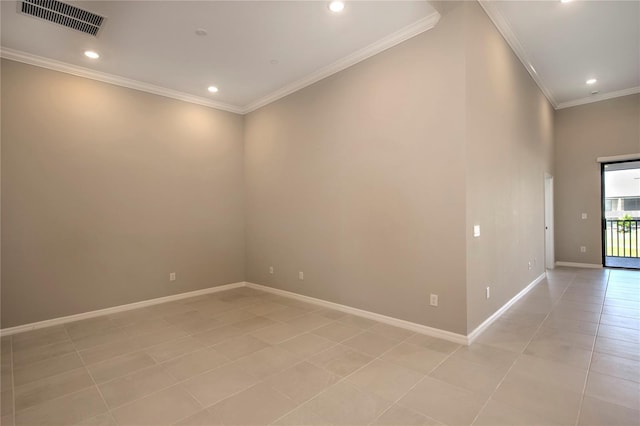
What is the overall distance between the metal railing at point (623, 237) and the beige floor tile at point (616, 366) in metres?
6.18

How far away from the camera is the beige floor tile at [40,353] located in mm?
2729

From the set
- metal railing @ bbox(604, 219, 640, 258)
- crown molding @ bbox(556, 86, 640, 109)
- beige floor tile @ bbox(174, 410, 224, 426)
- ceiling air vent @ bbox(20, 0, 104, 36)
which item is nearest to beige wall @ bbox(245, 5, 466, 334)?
beige floor tile @ bbox(174, 410, 224, 426)

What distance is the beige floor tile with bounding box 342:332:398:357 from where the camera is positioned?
2.80 metres

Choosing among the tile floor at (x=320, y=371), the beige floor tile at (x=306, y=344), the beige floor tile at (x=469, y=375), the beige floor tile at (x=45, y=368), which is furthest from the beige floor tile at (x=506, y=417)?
the beige floor tile at (x=45, y=368)

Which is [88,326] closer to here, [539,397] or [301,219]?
[301,219]

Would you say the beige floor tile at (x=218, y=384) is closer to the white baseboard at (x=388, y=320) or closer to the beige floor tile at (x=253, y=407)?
the beige floor tile at (x=253, y=407)

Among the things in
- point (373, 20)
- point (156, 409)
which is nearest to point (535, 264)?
point (373, 20)

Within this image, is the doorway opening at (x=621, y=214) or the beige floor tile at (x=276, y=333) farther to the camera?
the doorway opening at (x=621, y=214)

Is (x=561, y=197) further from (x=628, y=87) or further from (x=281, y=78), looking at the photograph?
(x=281, y=78)

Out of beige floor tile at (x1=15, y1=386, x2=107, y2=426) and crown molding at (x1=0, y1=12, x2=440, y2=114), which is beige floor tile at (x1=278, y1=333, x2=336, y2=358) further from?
crown molding at (x1=0, y1=12, x2=440, y2=114)

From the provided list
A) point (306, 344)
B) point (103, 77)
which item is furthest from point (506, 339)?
point (103, 77)

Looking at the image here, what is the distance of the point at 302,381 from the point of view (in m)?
2.31

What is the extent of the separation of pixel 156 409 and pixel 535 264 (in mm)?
5605

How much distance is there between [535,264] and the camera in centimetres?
507
